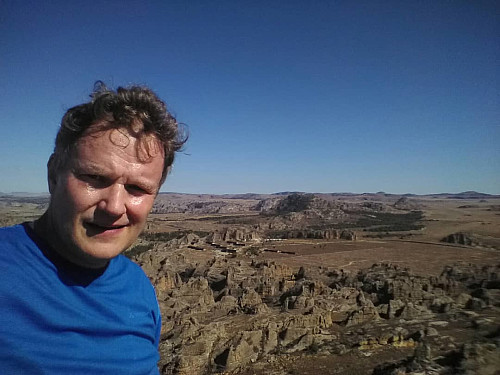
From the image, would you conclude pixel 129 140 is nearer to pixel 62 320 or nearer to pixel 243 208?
pixel 62 320

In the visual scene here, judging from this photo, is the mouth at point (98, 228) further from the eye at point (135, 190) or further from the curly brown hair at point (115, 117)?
the curly brown hair at point (115, 117)

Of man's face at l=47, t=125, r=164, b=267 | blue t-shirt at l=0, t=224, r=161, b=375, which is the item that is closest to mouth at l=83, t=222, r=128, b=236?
man's face at l=47, t=125, r=164, b=267

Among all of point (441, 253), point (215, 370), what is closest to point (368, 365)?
point (215, 370)

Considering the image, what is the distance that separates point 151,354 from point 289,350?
9.92 m

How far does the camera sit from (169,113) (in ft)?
6.57

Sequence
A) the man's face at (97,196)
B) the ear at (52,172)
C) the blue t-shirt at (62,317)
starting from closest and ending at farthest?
the blue t-shirt at (62,317) < the man's face at (97,196) < the ear at (52,172)

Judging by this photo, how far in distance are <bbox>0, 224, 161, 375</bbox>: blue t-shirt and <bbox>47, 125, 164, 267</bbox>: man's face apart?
12 centimetres

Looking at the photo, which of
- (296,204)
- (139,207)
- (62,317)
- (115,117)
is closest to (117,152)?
(115,117)

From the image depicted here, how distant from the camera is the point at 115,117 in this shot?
68.9 inches

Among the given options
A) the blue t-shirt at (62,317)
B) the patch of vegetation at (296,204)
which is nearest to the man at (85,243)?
the blue t-shirt at (62,317)

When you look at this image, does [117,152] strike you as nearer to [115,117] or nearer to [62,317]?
[115,117]

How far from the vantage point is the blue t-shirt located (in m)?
1.52

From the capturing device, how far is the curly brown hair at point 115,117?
5.69 ft

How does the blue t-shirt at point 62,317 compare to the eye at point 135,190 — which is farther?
the eye at point 135,190
